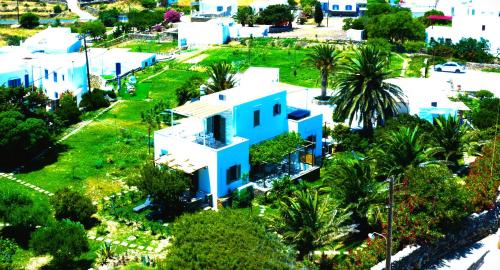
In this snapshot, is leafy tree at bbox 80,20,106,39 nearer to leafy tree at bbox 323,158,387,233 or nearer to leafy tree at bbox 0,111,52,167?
leafy tree at bbox 0,111,52,167

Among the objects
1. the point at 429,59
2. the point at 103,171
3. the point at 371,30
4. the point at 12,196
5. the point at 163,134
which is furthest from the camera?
the point at 371,30

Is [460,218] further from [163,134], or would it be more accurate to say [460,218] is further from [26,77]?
[26,77]

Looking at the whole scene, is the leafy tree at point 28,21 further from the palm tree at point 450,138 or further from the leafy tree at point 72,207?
the palm tree at point 450,138

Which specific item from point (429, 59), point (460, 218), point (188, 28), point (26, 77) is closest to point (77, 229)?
point (460, 218)

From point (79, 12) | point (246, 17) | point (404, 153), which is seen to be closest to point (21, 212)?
point (404, 153)

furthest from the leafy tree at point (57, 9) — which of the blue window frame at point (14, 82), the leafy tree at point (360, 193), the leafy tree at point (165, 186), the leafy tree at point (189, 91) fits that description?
the leafy tree at point (360, 193)

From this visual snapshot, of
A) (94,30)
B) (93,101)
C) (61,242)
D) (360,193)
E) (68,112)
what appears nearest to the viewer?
(61,242)

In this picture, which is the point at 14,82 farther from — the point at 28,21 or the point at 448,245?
the point at 28,21
